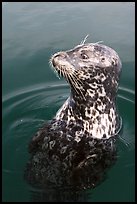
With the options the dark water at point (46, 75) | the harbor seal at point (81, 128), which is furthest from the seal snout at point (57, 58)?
the dark water at point (46, 75)

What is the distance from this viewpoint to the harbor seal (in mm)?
6098

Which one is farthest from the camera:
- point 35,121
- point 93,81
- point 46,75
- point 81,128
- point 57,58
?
point 46,75

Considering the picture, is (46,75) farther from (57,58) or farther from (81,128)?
(57,58)

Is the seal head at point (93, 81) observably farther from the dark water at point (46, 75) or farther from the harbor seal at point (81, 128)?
the dark water at point (46, 75)

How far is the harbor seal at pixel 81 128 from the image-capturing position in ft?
20.0

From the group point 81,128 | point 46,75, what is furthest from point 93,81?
point 46,75

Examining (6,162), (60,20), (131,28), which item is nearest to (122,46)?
(131,28)

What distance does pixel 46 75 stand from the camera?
8891 mm

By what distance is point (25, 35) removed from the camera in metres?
9.97

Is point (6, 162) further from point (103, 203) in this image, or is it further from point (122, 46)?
point (122, 46)

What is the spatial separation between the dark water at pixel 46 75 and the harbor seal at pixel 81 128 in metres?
0.21

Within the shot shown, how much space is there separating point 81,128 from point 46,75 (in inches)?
99.1

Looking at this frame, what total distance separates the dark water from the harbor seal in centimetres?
21

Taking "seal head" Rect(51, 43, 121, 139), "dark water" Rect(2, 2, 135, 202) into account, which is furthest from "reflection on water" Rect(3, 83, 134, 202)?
"seal head" Rect(51, 43, 121, 139)
